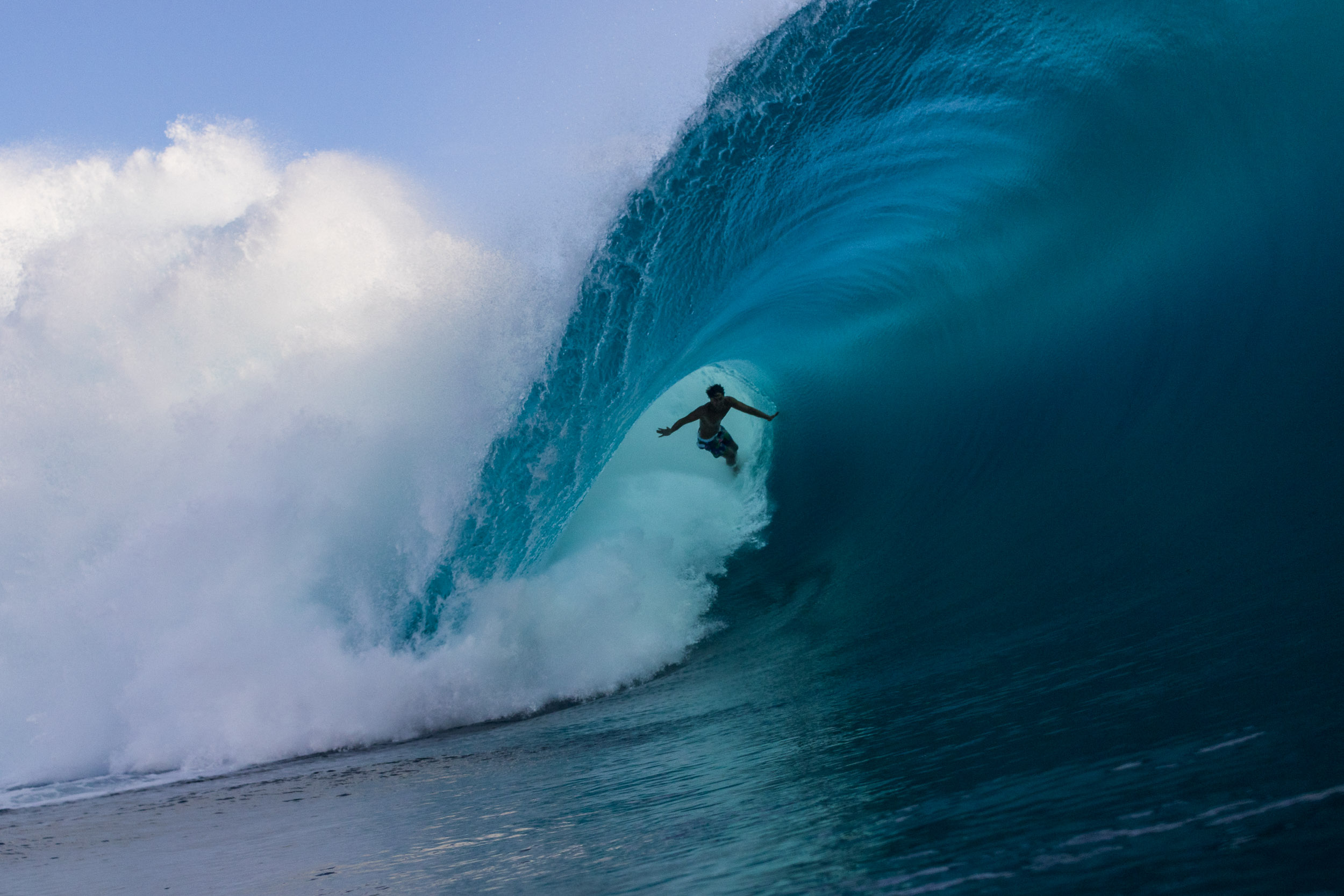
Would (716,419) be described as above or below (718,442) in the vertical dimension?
above

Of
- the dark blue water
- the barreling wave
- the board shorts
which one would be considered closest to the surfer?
the board shorts

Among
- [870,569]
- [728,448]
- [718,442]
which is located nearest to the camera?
[870,569]

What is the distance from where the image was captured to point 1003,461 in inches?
260

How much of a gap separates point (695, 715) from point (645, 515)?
196 inches

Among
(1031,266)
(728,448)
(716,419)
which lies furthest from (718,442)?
(1031,266)

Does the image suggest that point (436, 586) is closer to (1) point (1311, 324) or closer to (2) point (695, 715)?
(2) point (695, 715)

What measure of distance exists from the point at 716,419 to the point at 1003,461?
3.09 meters

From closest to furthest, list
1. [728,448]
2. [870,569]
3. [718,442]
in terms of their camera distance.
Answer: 1. [870,569]
2. [718,442]
3. [728,448]

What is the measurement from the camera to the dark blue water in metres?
1.82

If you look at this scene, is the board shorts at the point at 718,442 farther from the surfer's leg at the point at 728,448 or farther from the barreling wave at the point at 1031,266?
the barreling wave at the point at 1031,266

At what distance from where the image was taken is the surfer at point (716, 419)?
7.88m

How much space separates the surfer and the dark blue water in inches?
25.2

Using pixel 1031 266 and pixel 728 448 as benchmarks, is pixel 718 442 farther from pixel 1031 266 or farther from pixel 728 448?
pixel 1031 266

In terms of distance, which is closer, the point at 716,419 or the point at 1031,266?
the point at 1031,266
